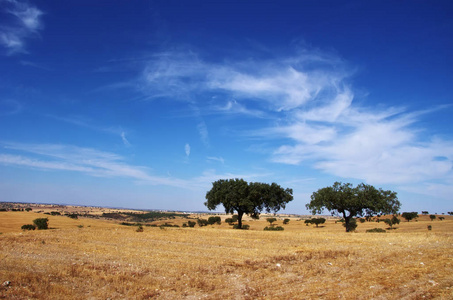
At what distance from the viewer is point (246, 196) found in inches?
1889

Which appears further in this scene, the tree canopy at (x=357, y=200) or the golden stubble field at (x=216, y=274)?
the tree canopy at (x=357, y=200)

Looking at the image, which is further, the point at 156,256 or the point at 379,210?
the point at 379,210

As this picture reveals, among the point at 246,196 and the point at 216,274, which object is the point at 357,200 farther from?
the point at 216,274

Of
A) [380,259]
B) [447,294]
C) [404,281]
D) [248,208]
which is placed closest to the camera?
[447,294]

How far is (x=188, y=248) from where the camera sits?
21094 mm

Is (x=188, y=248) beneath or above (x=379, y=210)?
beneath

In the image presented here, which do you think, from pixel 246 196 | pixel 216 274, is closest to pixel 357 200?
pixel 246 196

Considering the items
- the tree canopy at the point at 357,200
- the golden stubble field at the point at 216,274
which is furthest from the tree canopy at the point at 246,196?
the golden stubble field at the point at 216,274

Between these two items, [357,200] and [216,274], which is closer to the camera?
[216,274]

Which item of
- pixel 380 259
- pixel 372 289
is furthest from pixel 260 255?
pixel 372 289

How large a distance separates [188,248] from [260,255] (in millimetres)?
5687

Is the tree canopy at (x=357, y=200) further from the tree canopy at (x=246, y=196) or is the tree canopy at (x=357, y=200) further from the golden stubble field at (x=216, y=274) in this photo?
the golden stubble field at (x=216, y=274)

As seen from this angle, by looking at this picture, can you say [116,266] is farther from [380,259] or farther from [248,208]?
[248,208]

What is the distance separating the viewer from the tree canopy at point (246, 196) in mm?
47000
